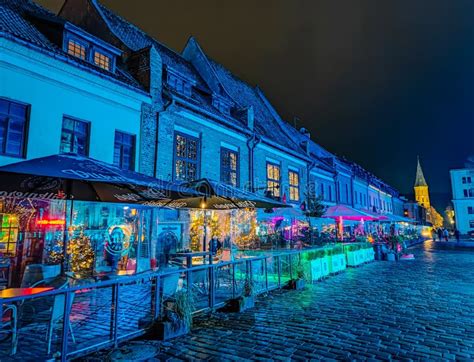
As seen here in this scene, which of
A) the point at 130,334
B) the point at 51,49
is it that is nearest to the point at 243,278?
the point at 130,334

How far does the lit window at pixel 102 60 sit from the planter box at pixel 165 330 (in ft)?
30.5

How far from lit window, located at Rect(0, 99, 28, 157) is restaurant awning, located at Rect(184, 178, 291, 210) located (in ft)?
15.1

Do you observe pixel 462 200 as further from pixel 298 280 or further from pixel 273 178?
pixel 298 280

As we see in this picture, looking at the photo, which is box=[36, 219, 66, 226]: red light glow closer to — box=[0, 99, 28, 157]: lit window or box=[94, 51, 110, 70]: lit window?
box=[0, 99, 28, 157]: lit window

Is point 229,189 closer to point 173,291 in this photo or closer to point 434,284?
point 173,291

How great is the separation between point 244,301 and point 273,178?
1282 cm

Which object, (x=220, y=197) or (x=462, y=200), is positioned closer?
(x=220, y=197)

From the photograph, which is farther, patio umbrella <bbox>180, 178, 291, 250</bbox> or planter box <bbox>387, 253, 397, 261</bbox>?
planter box <bbox>387, 253, 397, 261</bbox>

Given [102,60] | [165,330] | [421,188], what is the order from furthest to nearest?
[421,188] → [102,60] → [165,330]

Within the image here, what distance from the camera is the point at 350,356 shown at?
457 cm

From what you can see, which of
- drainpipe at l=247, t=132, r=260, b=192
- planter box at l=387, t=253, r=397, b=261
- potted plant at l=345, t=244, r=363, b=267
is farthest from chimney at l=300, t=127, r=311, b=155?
potted plant at l=345, t=244, r=363, b=267

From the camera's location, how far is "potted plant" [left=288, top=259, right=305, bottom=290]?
30.7 ft

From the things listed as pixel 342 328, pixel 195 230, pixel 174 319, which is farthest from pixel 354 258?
pixel 174 319

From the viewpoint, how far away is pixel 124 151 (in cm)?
1116
